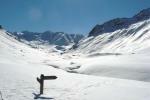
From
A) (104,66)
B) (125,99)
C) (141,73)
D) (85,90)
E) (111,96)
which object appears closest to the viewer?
(125,99)

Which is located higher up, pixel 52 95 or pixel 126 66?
pixel 126 66

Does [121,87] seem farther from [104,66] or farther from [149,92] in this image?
[104,66]

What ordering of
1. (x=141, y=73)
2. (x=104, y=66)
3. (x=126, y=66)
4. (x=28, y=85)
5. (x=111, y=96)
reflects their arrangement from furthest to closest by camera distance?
(x=104, y=66) → (x=126, y=66) → (x=141, y=73) → (x=28, y=85) → (x=111, y=96)

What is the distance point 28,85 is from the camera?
20781mm

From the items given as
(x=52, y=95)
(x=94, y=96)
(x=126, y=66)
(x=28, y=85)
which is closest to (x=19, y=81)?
(x=28, y=85)

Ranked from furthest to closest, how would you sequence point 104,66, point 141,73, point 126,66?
point 104,66 < point 126,66 < point 141,73

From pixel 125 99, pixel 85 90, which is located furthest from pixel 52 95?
pixel 125 99

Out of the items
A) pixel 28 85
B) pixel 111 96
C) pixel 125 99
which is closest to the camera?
pixel 125 99

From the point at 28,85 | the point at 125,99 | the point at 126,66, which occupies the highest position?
the point at 126,66

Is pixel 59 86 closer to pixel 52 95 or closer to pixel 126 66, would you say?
pixel 52 95

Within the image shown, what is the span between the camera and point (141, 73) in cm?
2812

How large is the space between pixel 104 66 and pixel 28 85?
1689 centimetres

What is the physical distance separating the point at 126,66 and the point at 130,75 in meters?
4.03

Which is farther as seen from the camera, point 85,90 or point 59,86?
point 59,86
